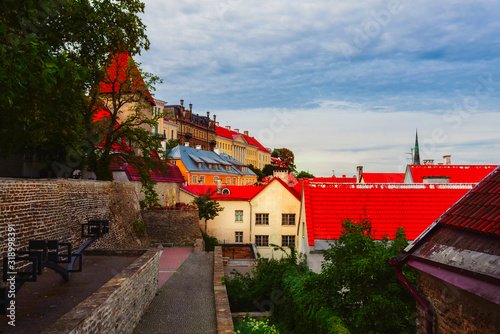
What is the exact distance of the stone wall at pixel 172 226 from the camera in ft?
92.5

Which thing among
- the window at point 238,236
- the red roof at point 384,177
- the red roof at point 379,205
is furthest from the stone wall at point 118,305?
the red roof at point 384,177

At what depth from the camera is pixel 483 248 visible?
443 centimetres

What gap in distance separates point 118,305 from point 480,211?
738cm

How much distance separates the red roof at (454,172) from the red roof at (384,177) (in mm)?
7562

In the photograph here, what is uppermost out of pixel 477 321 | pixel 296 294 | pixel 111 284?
pixel 477 321

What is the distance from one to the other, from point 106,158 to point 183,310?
11809 mm

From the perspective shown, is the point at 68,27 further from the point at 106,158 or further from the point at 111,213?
the point at 111,213

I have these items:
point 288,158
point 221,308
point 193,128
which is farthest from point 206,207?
point 288,158

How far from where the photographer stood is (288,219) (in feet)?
117

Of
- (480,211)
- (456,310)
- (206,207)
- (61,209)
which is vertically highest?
(480,211)

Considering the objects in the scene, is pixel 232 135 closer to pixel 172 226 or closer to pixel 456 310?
pixel 172 226

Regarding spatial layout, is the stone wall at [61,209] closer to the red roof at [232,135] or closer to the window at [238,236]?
the window at [238,236]

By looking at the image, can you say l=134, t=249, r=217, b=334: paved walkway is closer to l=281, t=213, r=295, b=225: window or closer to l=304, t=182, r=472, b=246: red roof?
l=304, t=182, r=472, b=246: red roof

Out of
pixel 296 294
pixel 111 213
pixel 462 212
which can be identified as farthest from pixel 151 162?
pixel 462 212
